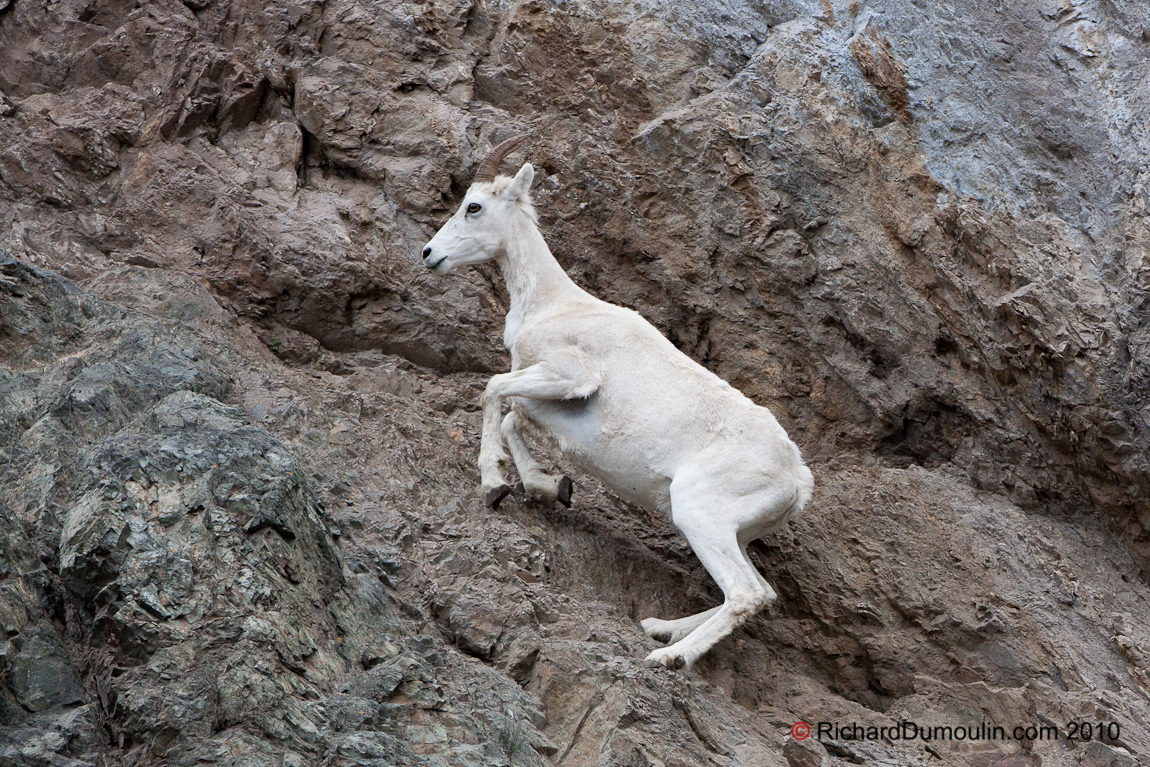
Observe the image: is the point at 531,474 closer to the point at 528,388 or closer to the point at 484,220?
the point at 528,388

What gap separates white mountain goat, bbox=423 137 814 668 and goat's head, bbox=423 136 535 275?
0.07 ft

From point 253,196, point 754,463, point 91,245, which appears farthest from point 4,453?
point 754,463

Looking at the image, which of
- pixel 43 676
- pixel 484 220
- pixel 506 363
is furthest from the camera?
pixel 506 363

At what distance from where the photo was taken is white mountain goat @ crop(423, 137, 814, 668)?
7.30 m

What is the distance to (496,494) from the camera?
311 inches

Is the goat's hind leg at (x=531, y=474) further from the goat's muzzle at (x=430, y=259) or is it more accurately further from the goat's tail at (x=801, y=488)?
the goat's tail at (x=801, y=488)

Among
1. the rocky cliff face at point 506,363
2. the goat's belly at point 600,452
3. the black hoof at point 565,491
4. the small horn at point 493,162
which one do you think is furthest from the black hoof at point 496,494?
the small horn at point 493,162

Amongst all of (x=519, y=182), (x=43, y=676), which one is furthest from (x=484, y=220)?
(x=43, y=676)

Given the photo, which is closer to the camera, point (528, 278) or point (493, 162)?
point (528, 278)

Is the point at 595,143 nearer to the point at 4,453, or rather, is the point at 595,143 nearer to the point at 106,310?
the point at 106,310

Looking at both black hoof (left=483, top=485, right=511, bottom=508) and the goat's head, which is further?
the goat's head

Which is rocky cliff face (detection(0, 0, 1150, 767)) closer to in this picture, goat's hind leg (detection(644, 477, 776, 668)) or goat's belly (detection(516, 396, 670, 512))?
goat's hind leg (detection(644, 477, 776, 668))

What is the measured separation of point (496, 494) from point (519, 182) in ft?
9.18

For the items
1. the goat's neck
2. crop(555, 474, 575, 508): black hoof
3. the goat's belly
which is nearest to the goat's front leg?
the goat's belly
